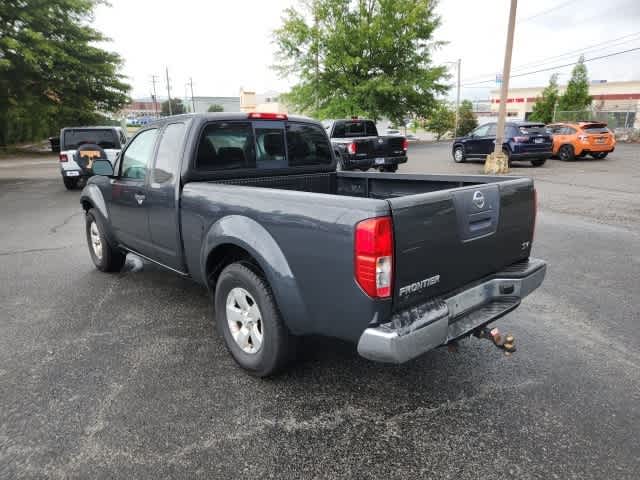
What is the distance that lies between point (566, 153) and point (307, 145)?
58.8 feet

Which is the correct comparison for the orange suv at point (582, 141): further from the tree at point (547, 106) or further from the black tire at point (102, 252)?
the tree at point (547, 106)

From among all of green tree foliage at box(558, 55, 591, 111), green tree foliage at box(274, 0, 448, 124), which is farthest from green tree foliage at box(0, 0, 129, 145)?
green tree foliage at box(558, 55, 591, 111)

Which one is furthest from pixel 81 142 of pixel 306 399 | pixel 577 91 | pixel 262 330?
pixel 577 91

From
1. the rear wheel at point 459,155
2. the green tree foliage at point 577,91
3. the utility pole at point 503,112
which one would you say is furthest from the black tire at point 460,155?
the green tree foliage at point 577,91

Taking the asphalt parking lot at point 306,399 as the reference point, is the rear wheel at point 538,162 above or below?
above

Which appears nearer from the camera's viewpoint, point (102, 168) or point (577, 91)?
point (102, 168)

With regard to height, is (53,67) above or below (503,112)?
above

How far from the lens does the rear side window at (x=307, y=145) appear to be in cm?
424

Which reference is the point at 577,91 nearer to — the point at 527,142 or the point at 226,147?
the point at 527,142

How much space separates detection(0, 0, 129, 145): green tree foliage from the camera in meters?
25.5

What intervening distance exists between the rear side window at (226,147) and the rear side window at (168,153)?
0.21 m

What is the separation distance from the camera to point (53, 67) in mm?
26953

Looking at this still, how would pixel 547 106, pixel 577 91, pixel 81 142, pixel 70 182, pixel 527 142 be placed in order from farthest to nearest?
1. pixel 547 106
2. pixel 577 91
3. pixel 527 142
4. pixel 70 182
5. pixel 81 142

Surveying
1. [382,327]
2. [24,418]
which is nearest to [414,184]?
[382,327]
